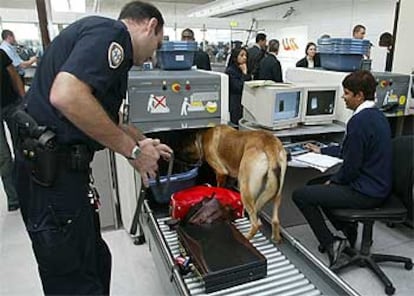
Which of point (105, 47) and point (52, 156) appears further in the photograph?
point (52, 156)

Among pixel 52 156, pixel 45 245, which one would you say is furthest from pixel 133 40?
pixel 45 245

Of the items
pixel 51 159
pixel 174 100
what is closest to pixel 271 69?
pixel 174 100

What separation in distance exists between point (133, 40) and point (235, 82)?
293cm

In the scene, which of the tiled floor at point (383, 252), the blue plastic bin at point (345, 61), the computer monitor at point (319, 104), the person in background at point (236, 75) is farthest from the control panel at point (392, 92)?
the person in background at point (236, 75)

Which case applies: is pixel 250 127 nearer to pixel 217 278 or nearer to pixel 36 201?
pixel 217 278

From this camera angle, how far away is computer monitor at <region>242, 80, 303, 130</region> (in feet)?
7.94

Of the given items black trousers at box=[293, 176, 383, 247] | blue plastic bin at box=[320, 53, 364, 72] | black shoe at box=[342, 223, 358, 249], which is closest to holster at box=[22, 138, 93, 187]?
black trousers at box=[293, 176, 383, 247]

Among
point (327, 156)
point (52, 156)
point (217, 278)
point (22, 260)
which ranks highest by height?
point (52, 156)

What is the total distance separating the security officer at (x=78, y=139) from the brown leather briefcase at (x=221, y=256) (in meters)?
0.50

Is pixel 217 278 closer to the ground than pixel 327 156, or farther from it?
closer to the ground

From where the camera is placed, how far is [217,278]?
1602 mm

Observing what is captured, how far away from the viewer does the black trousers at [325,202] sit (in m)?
2.05

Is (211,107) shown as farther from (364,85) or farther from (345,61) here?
(345,61)

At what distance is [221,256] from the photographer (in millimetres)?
1724
